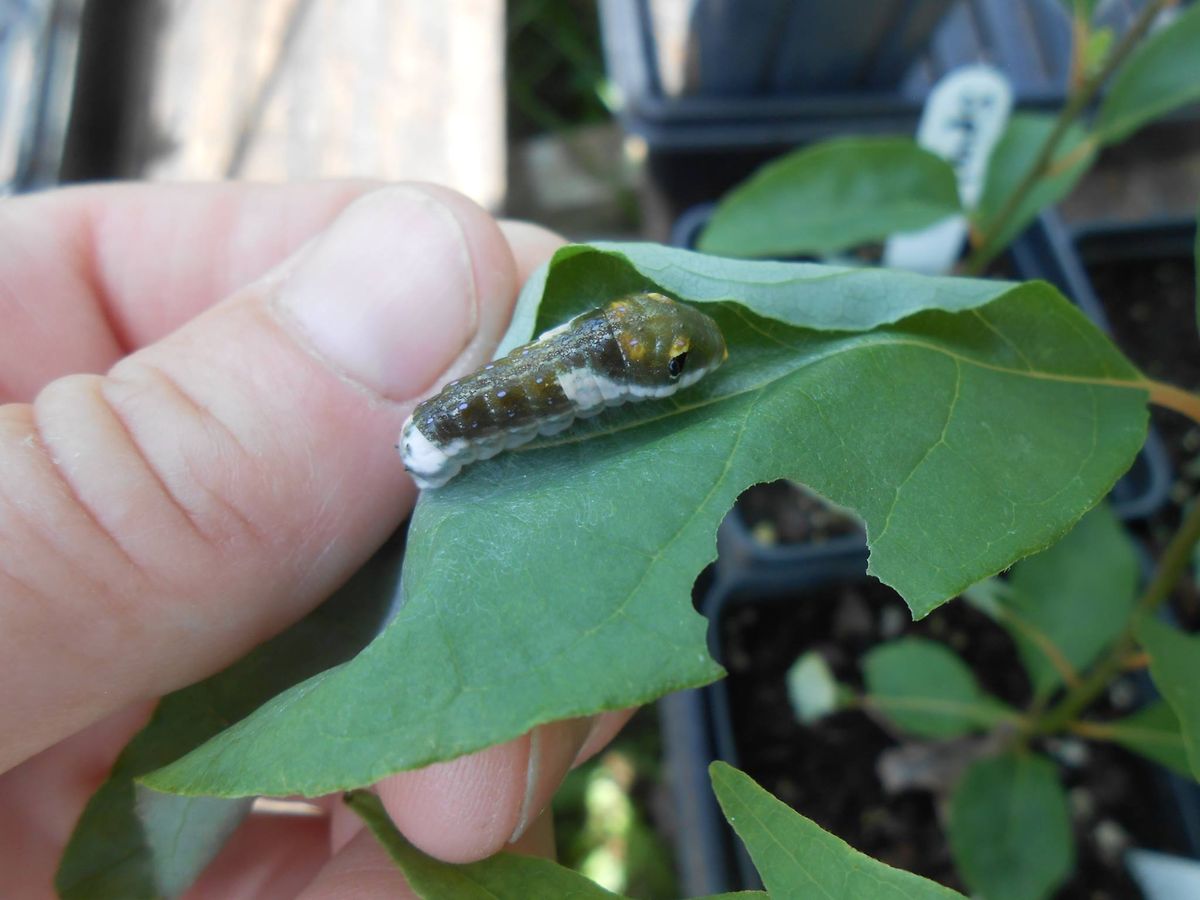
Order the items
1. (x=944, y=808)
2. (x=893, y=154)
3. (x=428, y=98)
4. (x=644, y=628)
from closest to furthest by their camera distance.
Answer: (x=644, y=628), (x=893, y=154), (x=944, y=808), (x=428, y=98)

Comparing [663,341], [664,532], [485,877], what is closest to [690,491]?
[664,532]

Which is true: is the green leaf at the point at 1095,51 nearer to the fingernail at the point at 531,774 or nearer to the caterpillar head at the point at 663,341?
the caterpillar head at the point at 663,341

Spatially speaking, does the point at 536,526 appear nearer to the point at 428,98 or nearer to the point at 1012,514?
the point at 1012,514

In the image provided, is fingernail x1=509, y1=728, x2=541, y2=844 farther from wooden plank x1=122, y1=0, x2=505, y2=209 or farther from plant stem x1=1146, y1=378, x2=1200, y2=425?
wooden plank x1=122, y1=0, x2=505, y2=209

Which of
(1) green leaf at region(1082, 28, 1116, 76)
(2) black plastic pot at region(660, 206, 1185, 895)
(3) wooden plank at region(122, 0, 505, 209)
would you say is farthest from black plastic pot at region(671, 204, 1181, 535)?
(3) wooden plank at region(122, 0, 505, 209)

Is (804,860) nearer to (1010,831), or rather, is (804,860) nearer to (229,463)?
(229,463)

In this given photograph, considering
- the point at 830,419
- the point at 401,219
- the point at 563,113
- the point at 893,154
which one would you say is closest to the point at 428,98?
the point at 563,113
